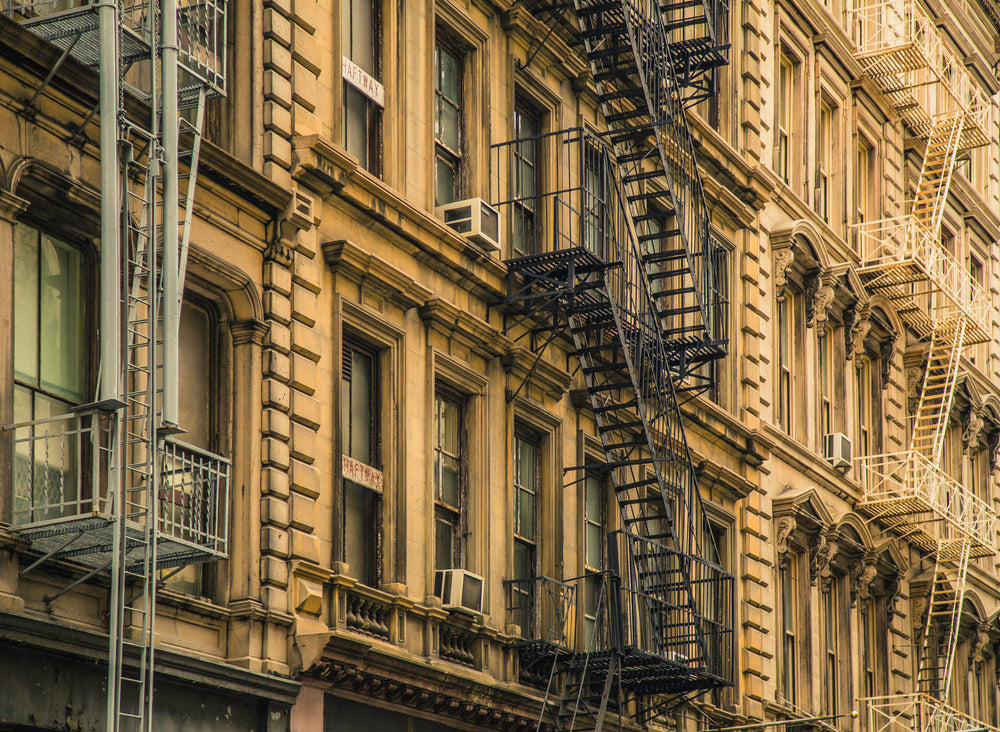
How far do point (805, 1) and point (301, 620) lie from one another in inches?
757

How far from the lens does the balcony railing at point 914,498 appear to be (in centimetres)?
3275

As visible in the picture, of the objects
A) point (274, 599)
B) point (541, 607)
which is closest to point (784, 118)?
point (541, 607)

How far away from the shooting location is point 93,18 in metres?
14.6

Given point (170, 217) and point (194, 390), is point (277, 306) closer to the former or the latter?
point (194, 390)

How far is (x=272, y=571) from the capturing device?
17031mm

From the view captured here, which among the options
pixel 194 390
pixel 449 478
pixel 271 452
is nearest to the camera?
pixel 194 390

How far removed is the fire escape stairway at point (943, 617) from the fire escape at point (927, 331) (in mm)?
26

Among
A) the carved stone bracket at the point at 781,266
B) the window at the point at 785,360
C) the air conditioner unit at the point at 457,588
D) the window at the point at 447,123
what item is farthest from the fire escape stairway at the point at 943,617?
the window at the point at 447,123

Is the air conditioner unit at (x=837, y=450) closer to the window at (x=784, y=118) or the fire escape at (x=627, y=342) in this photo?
the window at (x=784, y=118)

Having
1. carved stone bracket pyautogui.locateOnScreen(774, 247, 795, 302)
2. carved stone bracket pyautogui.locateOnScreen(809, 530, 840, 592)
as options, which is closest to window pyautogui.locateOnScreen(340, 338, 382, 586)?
carved stone bracket pyautogui.locateOnScreen(774, 247, 795, 302)

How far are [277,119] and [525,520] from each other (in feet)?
21.0

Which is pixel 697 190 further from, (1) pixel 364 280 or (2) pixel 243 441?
(2) pixel 243 441

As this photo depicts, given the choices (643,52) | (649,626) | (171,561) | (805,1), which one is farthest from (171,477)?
(805,1)

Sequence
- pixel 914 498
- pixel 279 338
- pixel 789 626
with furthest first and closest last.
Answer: pixel 914 498, pixel 789 626, pixel 279 338
